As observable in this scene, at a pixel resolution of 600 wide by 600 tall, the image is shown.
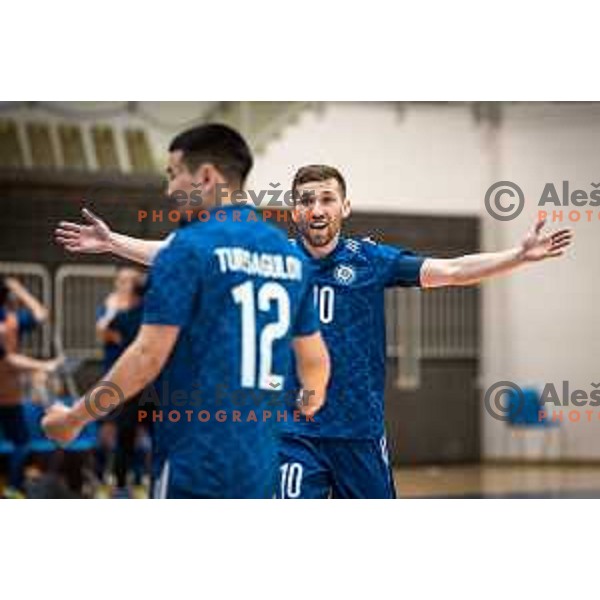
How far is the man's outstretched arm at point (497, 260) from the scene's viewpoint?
5.23 m

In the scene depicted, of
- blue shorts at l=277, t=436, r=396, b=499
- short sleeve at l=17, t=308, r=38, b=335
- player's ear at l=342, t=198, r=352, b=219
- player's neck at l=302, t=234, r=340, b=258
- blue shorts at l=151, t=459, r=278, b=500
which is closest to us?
blue shorts at l=151, t=459, r=278, b=500

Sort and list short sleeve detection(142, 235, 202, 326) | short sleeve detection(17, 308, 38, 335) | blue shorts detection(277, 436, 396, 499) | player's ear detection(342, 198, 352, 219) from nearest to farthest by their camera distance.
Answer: short sleeve detection(142, 235, 202, 326) < blue shorts detection(277, 436, 396, 499) < player's ear detection(342, 198, 352, 219) < short sleeve detection(17, 308, 38, 335)

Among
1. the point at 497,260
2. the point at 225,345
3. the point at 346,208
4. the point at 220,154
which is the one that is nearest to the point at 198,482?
the point at 225,345

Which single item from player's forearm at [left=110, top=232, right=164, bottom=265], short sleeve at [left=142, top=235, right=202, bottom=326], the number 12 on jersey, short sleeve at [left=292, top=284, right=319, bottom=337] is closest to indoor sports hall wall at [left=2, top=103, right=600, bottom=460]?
player's forearm at [left=110, top=232, right=164, bottom=265]

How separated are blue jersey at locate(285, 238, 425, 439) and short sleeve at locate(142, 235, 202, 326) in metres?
1.27

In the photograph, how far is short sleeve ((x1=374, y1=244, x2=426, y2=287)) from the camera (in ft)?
16.8

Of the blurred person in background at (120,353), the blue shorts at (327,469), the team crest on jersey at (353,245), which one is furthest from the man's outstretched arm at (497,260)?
the blurred person in background at (120,353)

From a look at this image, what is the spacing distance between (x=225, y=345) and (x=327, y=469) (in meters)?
1.18

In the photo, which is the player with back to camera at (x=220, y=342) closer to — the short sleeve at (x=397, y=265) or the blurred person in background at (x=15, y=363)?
the short sleeve at (x=397, y=265)

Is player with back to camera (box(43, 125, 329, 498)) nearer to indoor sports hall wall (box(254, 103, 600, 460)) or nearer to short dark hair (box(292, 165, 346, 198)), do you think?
short dark hair (box(292, 165, 346, 198))

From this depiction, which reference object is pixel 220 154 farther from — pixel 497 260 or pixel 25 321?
pixel 25 321

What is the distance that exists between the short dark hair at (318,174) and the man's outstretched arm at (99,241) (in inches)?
26.1

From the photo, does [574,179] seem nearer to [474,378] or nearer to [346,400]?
[474,378]
